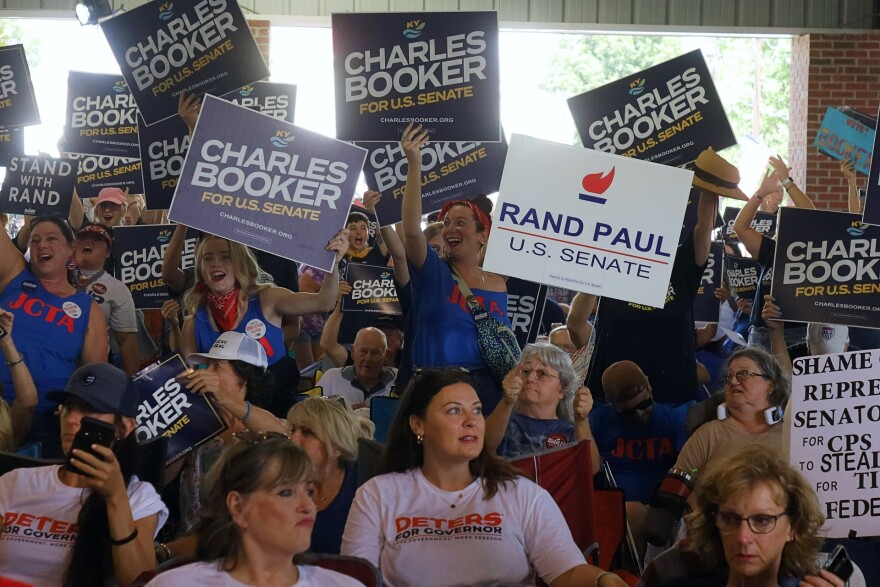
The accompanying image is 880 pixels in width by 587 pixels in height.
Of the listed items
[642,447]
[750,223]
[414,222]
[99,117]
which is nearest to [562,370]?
[642,447]

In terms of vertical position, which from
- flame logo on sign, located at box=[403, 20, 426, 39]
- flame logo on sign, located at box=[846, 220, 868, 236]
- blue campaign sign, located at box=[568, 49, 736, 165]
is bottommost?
flame logo on sign, located at box=[846, 220, 868, 236]

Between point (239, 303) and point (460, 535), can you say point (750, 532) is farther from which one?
point (239, 303)

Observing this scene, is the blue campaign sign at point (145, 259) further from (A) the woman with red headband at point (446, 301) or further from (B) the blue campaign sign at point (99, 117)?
(A) the woman with red headband at point (446, 301)

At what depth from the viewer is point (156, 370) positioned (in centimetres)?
437

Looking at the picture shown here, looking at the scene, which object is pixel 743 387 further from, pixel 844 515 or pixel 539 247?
pixel 539 247

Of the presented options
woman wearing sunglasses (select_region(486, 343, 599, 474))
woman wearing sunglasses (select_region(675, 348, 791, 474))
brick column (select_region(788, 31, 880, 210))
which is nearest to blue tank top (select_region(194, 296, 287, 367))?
woman wearing sunglasses (select_region(486, 343, 599, 474))

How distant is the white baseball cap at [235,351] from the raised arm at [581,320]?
5.01 ft

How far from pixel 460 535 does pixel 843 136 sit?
6.55 meters

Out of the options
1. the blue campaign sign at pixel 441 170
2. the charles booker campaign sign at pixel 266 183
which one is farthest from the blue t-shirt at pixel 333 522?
the blue campaign sign at pixel 441 170

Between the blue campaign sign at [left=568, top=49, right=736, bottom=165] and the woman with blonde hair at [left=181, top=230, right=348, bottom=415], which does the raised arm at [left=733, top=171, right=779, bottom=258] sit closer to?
the blue campaign sign at [left=568, top=49, right=736, bottom=165]

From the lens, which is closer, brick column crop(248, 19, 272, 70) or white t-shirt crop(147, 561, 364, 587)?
white t-shirt crop(147, 561, 364, 587)

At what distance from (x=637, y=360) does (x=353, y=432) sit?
80.2 inches

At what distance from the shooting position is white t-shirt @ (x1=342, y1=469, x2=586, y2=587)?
3.33 meters

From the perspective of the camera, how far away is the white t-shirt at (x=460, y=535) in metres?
3.33
